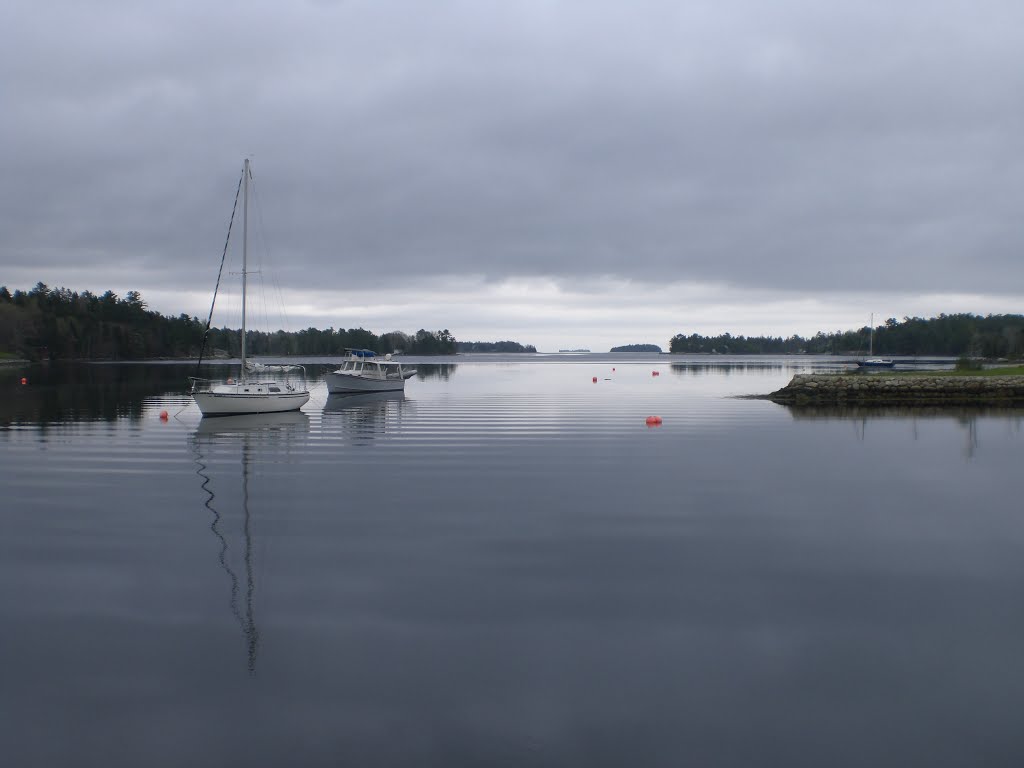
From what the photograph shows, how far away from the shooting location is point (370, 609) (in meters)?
12.4

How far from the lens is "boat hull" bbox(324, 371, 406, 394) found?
2618 inches

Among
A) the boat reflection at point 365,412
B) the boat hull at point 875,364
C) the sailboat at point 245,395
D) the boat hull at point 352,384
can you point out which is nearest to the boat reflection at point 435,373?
the boat hull at point 352,384

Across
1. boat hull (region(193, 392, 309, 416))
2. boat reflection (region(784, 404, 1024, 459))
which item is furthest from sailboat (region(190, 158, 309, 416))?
boat reflection (region(784, 404, 1024, 459))

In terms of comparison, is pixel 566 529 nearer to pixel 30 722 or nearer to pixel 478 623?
pixel 478 623

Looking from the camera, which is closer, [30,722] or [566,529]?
[30,722]

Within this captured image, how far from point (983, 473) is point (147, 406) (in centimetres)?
4816

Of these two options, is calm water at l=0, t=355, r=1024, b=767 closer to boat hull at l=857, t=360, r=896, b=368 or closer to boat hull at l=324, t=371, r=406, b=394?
boat hull at l=324, t=371, r=406, b=394

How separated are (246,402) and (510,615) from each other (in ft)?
120

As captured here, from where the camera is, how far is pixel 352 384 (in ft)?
221

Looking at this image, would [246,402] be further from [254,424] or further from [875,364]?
[875,364]

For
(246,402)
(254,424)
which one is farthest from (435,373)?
(254,424)

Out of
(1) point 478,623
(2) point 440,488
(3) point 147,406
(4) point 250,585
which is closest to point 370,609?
(1) point 478,623

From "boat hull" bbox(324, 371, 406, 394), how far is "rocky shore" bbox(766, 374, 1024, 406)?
1270 inches

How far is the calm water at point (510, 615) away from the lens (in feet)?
29.0
